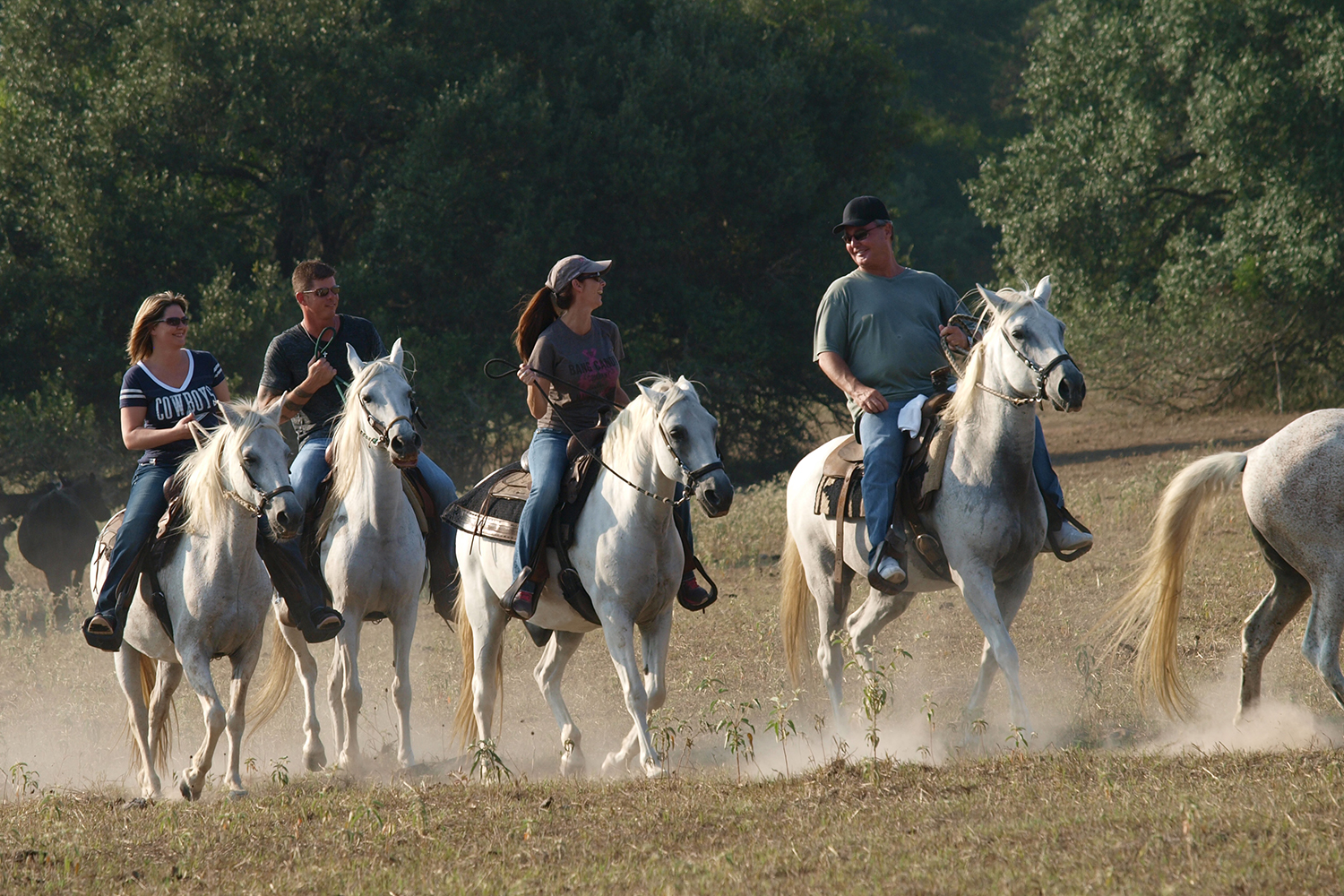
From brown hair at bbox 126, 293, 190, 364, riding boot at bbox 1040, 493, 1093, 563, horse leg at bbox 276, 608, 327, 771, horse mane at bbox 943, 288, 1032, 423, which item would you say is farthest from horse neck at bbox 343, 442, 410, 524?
riding boot at bbox 1040, 493, 1093, 563

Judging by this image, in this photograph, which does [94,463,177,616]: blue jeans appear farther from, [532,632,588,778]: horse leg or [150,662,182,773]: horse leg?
[532,632,588,778]: horse leg

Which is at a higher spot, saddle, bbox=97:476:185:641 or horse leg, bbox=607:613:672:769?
saddle, bbox=97:476:185:641

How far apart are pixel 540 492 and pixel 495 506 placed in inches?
23.7

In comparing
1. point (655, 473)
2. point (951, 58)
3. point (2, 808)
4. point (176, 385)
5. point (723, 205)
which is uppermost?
Result: point (951, 58)

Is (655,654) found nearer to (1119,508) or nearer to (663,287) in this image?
(1119,508)

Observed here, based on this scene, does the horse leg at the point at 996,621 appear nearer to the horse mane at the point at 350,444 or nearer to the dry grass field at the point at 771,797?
the dry grass field at the point at 771,797

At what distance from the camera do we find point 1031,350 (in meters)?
6.17

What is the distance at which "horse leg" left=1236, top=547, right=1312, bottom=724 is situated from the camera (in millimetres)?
6547

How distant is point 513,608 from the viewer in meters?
6.64

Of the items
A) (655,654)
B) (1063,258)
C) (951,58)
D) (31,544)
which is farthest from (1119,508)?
(951,58)

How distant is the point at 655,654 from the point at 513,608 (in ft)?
2.66

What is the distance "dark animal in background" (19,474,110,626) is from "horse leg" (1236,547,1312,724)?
12.4m

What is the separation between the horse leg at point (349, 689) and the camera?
7.25 m

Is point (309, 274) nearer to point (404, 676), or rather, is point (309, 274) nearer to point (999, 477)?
point (404, 676)
